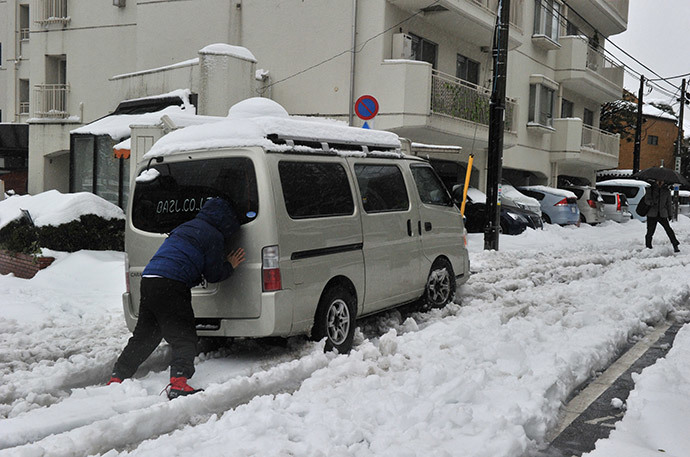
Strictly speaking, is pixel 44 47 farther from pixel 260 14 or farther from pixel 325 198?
pixel 325 198

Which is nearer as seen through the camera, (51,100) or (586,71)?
(51,100)

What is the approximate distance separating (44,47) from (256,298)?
70.2 ft

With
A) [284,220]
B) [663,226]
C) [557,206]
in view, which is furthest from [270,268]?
[557,206]

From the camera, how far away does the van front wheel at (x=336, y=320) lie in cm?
609

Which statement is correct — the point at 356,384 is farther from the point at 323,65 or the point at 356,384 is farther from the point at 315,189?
the point at 323,65

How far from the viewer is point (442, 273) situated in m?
8.34

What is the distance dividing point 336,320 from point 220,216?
1556 mm

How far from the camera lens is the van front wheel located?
6.09m

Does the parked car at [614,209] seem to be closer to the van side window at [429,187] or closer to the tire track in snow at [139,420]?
the van side window at [429,187]

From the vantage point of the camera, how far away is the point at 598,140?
105 feet

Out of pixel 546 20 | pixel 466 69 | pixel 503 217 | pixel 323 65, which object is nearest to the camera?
pixel 323 65

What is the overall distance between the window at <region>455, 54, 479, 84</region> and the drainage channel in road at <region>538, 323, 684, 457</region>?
53.9 feet

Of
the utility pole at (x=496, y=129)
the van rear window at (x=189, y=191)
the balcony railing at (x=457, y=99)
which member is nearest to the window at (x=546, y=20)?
the balcony railing at (x=457, y=99)

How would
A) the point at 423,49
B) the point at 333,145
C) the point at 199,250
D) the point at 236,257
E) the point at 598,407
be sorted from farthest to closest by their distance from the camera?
the point at 423,49 → the point at 333,145 → the point at 236,257 → the point at 199,250 → the point at 598,407
